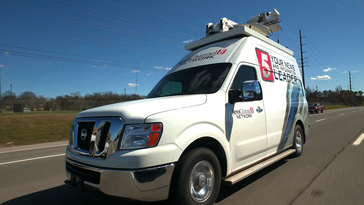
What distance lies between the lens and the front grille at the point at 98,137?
237 centimetres

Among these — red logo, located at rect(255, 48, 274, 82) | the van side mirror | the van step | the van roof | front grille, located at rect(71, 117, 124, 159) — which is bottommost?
the van step

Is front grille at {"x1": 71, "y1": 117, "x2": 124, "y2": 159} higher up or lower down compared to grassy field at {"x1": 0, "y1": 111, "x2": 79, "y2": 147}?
higher up

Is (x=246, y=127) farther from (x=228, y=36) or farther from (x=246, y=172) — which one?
(x=228, y=36)

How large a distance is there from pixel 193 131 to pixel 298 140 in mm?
4170

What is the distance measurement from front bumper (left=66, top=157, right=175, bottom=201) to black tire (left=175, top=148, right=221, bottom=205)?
Result: 0.16 m

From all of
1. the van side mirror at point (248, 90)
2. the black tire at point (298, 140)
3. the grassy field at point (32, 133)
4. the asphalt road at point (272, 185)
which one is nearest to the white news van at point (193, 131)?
the van side mirror at point (248, 90)

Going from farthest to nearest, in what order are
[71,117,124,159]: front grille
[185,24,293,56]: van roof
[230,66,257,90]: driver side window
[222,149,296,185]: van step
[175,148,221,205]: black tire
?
1. [185,24,293,56]: van roof
2. [230,66,257,90]: driver side window
3. [222,149,296,185]: van step
4. [175,148,221,205]: black tire
5. [71,117,124,159]: front grille

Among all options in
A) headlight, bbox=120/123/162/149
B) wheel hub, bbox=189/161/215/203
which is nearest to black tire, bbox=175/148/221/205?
wheel hub, bbox=189/161/215/203

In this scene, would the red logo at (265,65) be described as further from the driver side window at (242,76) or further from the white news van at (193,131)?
the driver side window at (242,76)

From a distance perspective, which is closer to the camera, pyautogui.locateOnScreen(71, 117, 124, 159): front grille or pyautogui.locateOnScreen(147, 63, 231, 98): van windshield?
pyautogui.locateOnScreen(71, 117, 124, 159): front grille

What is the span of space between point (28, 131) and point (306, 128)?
13642 millimetres

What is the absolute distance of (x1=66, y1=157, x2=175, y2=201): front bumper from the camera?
2.22 meters

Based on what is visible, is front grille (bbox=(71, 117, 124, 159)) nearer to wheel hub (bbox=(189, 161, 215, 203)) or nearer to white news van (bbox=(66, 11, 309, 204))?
white news van (bbox=(66, 11, 309, 204))

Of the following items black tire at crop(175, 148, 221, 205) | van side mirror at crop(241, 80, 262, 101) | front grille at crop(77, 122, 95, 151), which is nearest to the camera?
black tire at crop(175, 148, 221, 205)
